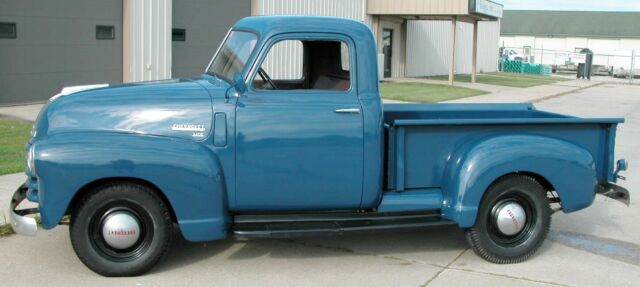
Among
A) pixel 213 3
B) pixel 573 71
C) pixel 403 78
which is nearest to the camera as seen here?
pixel 213 3

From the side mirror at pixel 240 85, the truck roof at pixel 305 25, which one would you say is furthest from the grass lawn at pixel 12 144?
the truck roof at pixel 305 25

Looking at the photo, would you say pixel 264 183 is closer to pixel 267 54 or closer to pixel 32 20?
pixel 267 54

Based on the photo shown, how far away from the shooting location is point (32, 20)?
1388 cm

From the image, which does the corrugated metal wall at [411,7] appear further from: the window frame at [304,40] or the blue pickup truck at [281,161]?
the window frame at [304,40]

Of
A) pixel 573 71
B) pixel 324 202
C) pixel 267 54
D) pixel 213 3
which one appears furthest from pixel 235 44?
pixel 573 71

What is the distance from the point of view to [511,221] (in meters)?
5.70

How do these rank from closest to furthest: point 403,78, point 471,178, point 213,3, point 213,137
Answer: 1. point 213,137
2. point 471,178
3. point 213,3
4. point 403,78

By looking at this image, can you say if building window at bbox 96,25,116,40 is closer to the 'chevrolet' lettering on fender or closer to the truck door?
the truck door

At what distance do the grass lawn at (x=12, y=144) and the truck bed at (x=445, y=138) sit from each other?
4808mm

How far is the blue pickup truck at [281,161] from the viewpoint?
5.00 meters

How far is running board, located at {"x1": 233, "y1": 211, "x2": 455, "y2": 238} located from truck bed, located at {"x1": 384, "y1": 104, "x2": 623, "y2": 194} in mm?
254

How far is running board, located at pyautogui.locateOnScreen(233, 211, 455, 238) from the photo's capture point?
5234mm

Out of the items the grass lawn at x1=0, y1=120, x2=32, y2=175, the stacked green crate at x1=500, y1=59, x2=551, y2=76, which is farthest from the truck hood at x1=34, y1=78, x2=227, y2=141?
the stacked green crate at x1=500, y1=59, x2=551, y2=76

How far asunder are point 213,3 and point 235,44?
13.1 metres
